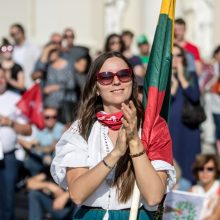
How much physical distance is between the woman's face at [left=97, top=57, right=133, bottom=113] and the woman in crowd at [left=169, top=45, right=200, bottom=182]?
4522 millimetres

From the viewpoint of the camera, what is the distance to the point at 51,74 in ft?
37.7

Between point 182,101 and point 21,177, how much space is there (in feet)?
6.19

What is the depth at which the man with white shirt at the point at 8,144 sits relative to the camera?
841 centimetres

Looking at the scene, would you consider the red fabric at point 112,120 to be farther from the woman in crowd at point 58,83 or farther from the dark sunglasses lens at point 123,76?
the woman in crowd at point 58,83

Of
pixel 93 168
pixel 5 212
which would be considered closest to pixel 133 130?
pixel 93 168

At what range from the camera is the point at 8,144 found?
332 inches

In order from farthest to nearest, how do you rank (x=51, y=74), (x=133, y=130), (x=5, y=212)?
(x=51, y=74), (x=5, y=212), (x=133, y=130)

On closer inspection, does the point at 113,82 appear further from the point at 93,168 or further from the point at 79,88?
the point at 79,88

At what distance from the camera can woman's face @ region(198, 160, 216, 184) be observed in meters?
7.98

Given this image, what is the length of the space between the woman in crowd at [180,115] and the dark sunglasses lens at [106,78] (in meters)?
4.57

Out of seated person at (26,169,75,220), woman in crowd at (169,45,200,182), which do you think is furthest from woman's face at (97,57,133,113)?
woman in crowd at (169,45,200,182)

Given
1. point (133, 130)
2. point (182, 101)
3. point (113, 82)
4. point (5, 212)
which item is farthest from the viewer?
point (182, 101)

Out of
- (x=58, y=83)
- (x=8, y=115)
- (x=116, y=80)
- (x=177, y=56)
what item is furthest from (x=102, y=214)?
(x=58, y=83)

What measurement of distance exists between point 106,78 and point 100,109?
217 mm
